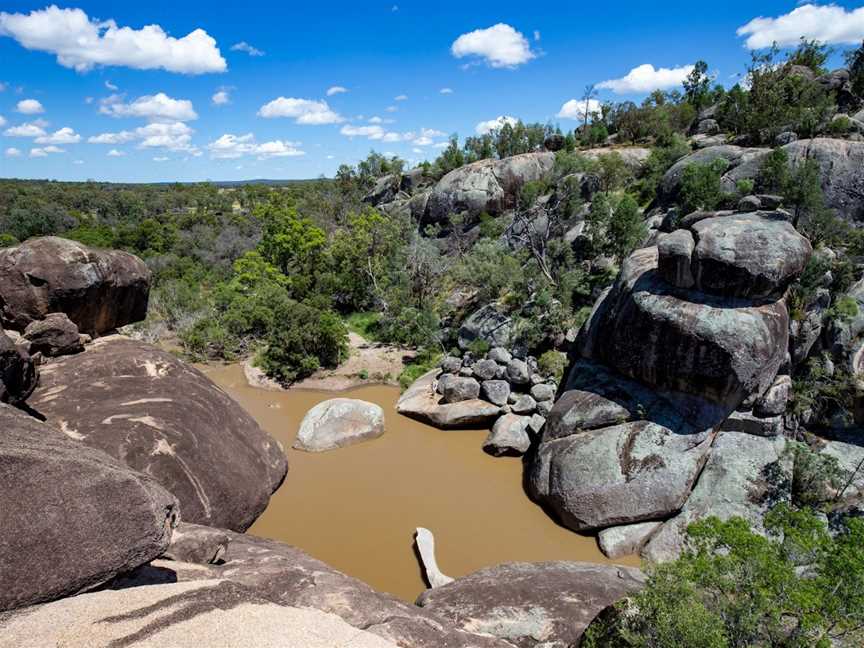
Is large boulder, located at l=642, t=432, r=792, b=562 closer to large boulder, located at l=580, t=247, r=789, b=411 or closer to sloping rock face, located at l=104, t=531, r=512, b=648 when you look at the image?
large boulder, located at l=580, t=247, r=789, b=411

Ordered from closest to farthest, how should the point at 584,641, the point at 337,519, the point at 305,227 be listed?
the point at 584,641 < the point at 337,519 < the point at 305,227

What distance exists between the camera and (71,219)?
154 ft

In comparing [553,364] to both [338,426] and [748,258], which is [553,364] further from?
[338,426]

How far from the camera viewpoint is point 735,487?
1099 centimetres

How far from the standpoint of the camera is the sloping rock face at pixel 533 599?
7.05m

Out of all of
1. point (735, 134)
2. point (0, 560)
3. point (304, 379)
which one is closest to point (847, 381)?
point (0, 560)

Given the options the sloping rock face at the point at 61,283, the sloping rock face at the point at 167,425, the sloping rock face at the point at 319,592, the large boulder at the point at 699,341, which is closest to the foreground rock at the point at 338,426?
the sloping rock face at the point at 167,425

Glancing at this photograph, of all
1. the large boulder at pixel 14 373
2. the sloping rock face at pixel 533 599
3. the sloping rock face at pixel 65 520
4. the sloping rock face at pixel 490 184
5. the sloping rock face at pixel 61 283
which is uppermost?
the sloping rock face at pixel 490 184

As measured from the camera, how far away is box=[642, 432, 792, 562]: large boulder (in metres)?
10.4

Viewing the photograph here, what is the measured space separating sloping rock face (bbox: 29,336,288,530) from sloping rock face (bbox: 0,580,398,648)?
205 inches

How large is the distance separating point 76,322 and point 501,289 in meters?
17.1

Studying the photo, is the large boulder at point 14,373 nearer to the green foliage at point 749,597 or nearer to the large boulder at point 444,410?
the green foliage at point 749,597

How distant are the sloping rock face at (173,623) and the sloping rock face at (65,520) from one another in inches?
16.4

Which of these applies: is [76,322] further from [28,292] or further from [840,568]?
[840,568]
